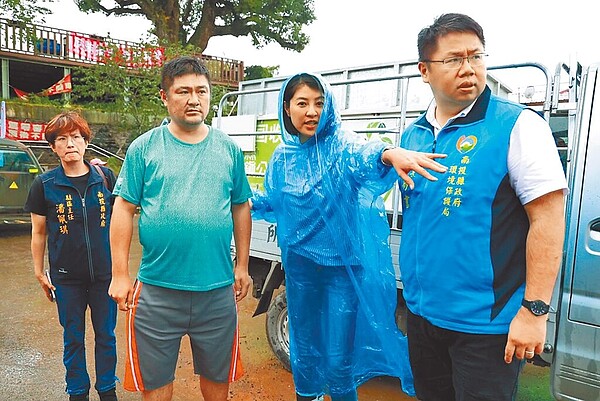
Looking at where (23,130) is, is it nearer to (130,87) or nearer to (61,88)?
(61,88)

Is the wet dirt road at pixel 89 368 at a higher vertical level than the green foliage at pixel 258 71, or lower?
lower

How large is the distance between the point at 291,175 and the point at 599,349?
4.83 ft

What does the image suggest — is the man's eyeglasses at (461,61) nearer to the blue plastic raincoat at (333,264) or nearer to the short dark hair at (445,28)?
the short dark hair at (445,28)

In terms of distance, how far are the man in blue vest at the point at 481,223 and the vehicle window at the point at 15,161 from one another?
24.4 feet

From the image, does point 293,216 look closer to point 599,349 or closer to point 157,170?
point 157,170

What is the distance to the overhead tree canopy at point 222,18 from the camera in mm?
14445

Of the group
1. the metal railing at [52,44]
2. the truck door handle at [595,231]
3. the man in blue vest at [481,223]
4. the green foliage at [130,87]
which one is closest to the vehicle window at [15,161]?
the green foliage at [130,87]

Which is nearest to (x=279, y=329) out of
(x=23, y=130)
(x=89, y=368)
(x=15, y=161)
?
(x=89, y=368)

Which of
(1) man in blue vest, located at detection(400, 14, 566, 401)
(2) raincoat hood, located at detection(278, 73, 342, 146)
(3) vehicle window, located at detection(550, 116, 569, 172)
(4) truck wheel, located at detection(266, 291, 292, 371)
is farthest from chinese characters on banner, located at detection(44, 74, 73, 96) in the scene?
(1) man in blue vest, located at detection(400, 14, 566, 401)

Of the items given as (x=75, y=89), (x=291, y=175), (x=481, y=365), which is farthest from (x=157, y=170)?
(x=75, y=89)

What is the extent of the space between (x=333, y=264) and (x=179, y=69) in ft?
3.40

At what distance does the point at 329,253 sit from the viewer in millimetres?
2025

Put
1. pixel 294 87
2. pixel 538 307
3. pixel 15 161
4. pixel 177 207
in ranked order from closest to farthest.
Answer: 1. pixel 538 307
2. pixel 177 207
3. pixel 294 87
4. pixel 15 161

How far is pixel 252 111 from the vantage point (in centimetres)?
629
